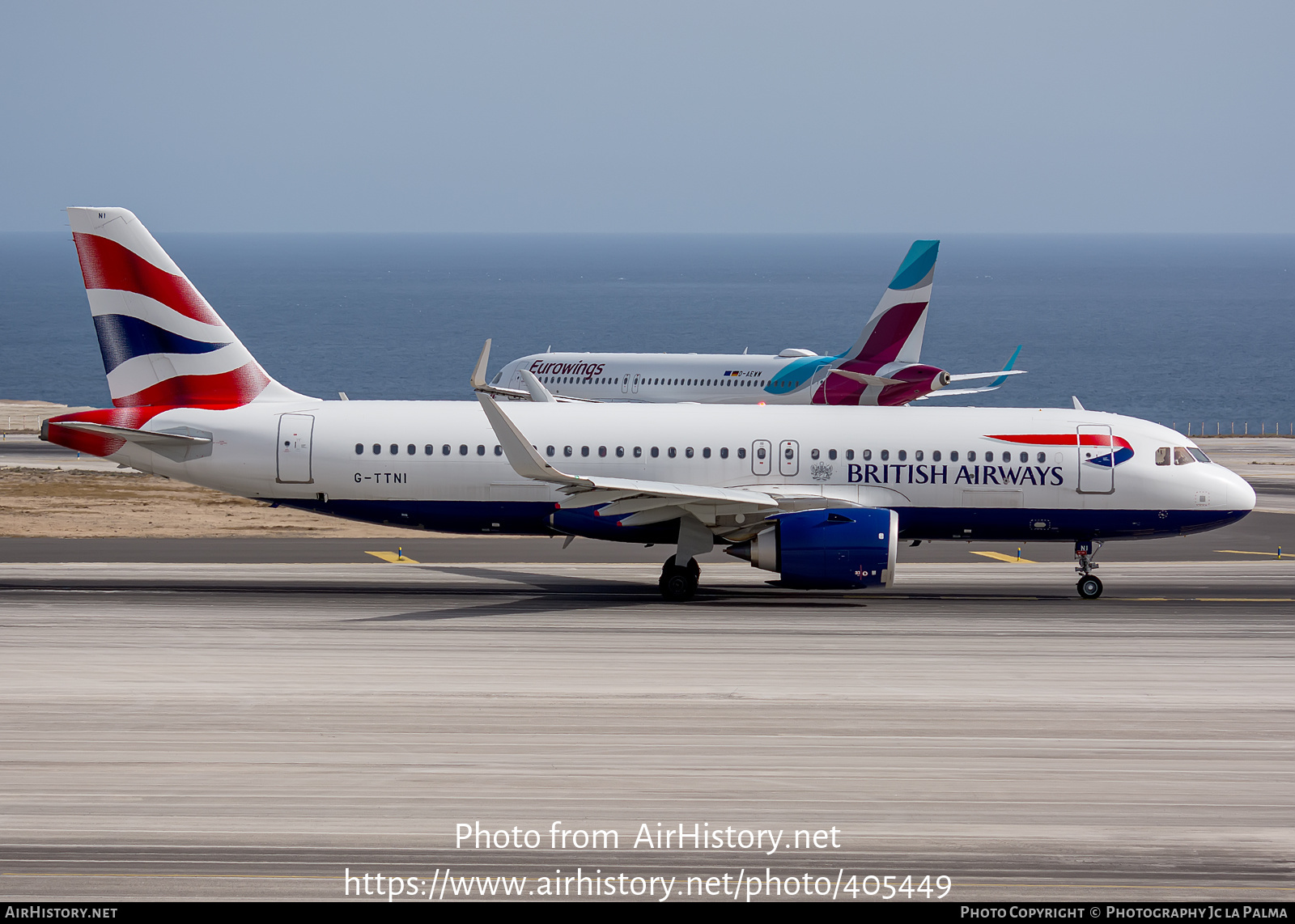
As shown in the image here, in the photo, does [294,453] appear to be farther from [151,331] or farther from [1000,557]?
[1000,557]

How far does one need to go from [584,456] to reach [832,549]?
6223 millimetres

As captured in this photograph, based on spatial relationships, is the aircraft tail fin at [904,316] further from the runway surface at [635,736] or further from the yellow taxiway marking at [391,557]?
the runway surface at [635,736]

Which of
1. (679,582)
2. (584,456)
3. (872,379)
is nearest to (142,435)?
(584,456)

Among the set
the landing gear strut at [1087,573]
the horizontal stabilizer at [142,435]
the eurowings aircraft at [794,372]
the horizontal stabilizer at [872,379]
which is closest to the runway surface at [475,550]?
the landing gear strut at [1087,573]

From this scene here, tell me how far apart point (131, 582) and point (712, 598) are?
13316 millimetres

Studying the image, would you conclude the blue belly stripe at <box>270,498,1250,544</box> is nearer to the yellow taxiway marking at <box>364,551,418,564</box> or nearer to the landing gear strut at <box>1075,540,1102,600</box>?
the landing gear strut at <box>1075,540,1102,600</box>

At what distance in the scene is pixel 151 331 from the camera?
30.5 meters

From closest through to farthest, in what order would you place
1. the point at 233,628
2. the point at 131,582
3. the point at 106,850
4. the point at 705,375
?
the point at 106,850
the point at 233,628
the point at 131,582
the point at 705,375

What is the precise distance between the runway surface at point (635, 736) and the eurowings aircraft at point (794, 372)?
32800 millimetres

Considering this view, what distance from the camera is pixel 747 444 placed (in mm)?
29953

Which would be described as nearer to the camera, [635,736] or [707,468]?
[635,736]

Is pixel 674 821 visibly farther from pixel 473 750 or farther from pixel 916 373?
pixel 916 373

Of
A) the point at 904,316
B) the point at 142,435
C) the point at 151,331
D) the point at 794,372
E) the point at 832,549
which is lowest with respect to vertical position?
the point at 832,549

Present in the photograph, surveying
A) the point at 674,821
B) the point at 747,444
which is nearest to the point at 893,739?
the point at 674,821
